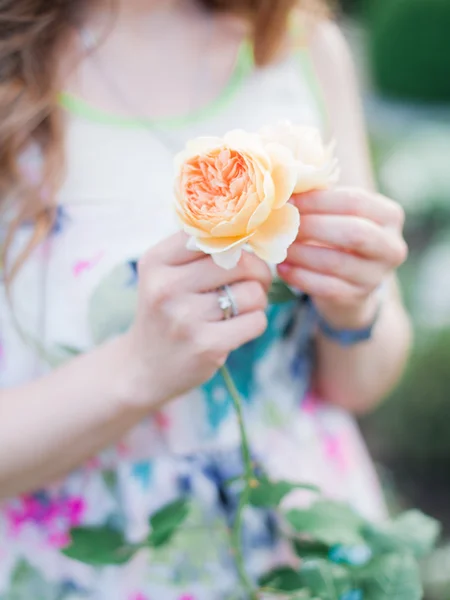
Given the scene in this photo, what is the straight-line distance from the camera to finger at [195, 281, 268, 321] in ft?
3.04

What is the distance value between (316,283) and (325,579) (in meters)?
0.38

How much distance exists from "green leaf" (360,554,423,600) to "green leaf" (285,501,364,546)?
45 millimetres

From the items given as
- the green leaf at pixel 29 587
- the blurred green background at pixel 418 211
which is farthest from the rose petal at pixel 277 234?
the blurred green background at pixel 418 211

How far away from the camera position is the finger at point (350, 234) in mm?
958

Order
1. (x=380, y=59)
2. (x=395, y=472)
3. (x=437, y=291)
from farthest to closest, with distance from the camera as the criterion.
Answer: (x=380, y=59) < (x=437, y=291) < (x=395, y=472)

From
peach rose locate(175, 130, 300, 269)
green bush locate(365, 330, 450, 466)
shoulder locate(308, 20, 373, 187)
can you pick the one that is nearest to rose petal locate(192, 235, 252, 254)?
peach rose locate(175, 130, 300, 269)

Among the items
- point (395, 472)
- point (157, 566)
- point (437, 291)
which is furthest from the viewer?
point (437, 291)

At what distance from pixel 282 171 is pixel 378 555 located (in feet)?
1.82

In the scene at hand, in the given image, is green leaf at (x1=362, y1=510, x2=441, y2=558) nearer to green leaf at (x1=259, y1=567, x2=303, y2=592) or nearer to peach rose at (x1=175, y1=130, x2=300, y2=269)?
green leaf at (x1=259, y1=567, x2=303, y2=592)

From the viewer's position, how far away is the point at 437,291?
3.68 metres

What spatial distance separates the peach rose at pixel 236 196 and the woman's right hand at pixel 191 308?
0.09 metres

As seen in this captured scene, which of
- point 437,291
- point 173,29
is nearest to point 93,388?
point 173,29

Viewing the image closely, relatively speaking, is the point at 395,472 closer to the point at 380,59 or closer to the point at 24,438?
the point at 24,438

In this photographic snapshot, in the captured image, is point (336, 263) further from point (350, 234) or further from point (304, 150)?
point (304, 150)
